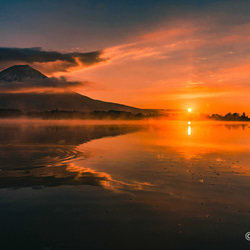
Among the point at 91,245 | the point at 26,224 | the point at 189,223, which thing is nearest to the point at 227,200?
the point at 189,223

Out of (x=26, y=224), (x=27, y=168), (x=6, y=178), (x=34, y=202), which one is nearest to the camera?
(x=26, y=224)

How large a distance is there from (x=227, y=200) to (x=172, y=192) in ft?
7.72

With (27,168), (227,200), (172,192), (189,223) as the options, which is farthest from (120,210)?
(27,168)

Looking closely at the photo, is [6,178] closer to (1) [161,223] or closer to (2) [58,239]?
(2) [58,239]

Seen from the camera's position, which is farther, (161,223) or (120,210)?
(120,210)

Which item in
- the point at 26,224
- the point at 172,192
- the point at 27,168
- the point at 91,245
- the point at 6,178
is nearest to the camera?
the point at 91,245

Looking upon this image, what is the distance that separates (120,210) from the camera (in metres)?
9.71

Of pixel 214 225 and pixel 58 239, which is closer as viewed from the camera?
pixel 58 239

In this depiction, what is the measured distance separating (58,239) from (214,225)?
4.92 metres

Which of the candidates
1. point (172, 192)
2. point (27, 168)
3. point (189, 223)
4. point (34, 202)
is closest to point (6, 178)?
point (27, 168)

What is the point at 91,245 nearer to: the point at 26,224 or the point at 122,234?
the point at 122,234

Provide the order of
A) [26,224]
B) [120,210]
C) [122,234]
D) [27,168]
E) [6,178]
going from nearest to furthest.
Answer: [122,234] < [26,224] < [120,210] < [6,178] < [27,168]

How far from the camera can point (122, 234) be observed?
7.84m

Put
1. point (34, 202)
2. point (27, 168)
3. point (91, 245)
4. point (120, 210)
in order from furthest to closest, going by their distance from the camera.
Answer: point (27, 168) < point (34, 202) < point (120, 210) < point (91, 245)
